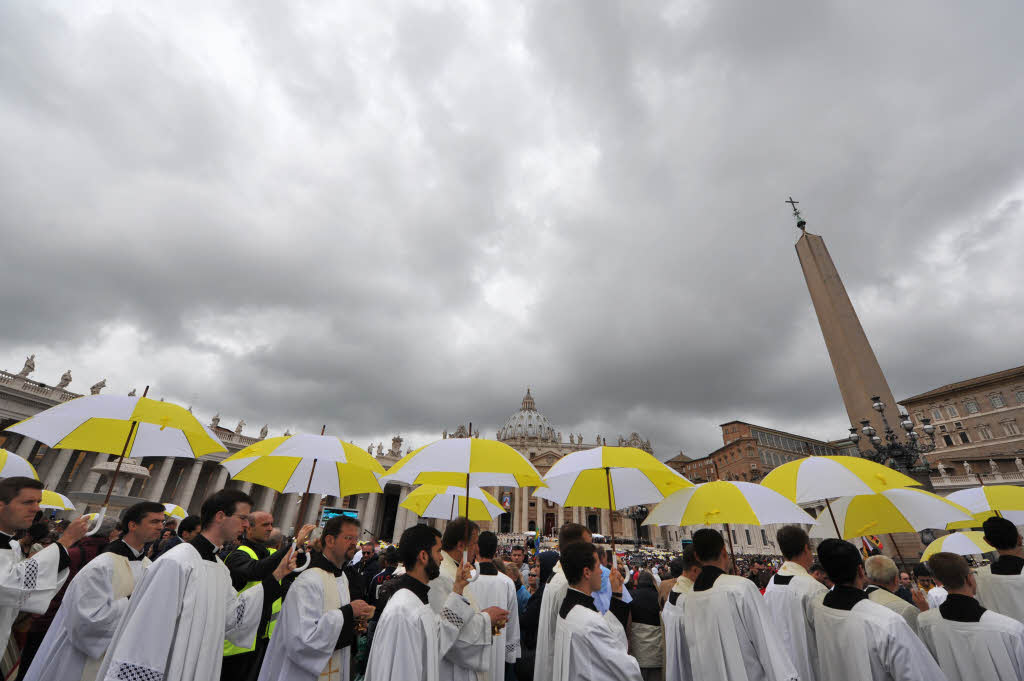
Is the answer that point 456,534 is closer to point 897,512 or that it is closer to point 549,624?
point 549,624

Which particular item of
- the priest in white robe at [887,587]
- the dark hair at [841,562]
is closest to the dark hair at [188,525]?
the dark hair at [841,562]

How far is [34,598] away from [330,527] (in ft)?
8.77

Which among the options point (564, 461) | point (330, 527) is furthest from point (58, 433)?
point (564, 461)

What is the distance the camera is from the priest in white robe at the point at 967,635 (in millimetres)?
3412

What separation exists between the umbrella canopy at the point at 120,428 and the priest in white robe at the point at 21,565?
0.75m

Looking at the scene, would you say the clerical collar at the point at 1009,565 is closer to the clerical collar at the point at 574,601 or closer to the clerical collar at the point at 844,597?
the clerical collar at the point at 844,597

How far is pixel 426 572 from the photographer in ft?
11.5

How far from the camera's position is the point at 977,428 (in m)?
45.3

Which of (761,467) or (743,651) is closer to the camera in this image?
(743,651)

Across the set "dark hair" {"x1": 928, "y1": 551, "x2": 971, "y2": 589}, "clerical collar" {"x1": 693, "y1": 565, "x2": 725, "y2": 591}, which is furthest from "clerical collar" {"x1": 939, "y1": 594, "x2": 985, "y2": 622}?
"clerical collar" {"x1": 693, "y1": 565, "x2": 725, "y2": 591}

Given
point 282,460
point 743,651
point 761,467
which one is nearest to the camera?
point 743,651

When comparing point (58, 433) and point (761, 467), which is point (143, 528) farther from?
point (761, 467)

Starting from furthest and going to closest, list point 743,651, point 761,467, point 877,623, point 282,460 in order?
1. point 761,467
2. point 282,460
3. point 743,651
4. point 877,623

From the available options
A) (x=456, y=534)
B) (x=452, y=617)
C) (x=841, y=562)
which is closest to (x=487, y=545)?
(x=456, y=534)
